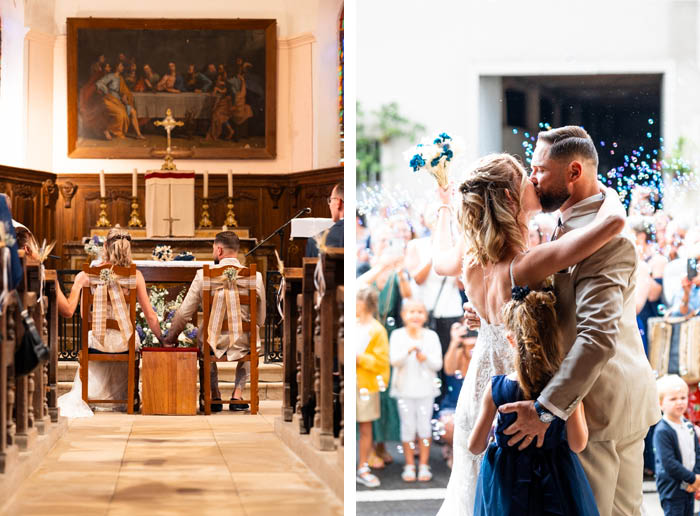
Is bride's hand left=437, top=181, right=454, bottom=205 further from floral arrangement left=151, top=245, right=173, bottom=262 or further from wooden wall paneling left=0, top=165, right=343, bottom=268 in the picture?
floral arrangement left=151, top=245, right=173, bottom=262

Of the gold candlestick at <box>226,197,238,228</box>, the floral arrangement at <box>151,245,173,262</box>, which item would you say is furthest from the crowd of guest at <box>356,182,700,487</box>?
the floral arrangement at <box>151,245,173,262</box>

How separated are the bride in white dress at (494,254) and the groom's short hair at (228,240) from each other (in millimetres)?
1212

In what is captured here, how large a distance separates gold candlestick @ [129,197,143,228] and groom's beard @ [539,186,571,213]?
1.78 m

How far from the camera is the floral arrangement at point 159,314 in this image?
4.32 meters

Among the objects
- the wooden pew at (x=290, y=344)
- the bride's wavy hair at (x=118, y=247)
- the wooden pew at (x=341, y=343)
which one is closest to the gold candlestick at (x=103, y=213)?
the bride's wavy hair at (x=118, y=247)

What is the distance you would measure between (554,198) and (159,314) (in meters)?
1.90

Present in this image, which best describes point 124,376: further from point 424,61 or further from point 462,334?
point 424,61

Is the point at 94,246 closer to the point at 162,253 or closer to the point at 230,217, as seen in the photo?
the point at 162,253

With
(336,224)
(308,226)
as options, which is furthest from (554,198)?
(308,226)

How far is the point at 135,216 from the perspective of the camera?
4.28 meters

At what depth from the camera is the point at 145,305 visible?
4.22 meters

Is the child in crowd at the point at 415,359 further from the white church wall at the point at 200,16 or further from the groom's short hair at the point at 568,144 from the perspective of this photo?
the groom's short hair at the point at 568,144

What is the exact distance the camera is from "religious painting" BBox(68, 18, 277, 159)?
4.18 meters

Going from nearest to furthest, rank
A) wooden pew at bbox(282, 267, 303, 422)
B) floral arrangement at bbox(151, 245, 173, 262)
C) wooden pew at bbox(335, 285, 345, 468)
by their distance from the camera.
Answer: wooden pew at bbox(335, 285, 345, 468)
wooden pew at bbox(282, 267, 303, 422)
floral arrangement at bbox(151, 245, 173, 262)
